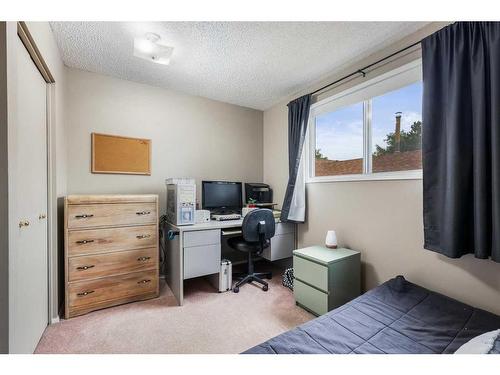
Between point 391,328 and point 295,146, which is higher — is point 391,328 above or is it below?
below

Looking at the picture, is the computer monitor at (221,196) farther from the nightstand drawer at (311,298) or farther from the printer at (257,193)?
the nightstand drawer at (311,298)

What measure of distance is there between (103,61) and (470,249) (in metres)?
3.38

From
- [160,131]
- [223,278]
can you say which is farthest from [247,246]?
[160,131]

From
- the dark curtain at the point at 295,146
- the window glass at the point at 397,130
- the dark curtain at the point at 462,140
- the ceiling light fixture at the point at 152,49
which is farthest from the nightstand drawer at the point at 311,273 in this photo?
the ceiling light fixture at the point at 152,49

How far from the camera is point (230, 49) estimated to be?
1995 mm

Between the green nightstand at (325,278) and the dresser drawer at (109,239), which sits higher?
the dresser drawer at (109,239)

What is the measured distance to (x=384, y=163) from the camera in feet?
6.64

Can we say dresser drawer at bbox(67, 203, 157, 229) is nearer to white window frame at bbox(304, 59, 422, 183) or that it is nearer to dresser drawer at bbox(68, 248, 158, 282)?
dresser drawer at bbox(68, 248, 158, 282)

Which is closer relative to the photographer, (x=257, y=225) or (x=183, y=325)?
(x=183, y=325)

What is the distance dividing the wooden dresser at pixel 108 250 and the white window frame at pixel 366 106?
185cm

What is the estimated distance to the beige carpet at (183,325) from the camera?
160 centimetres

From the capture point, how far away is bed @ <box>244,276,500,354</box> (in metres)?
1.08

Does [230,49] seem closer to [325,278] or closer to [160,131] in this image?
[160,131]

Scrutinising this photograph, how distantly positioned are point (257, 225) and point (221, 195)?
773 mm
